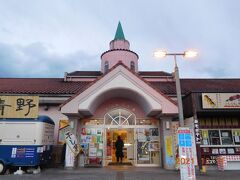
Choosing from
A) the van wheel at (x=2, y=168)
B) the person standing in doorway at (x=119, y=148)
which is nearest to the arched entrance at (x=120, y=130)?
the person standing in doorway at (x=119, y=148)

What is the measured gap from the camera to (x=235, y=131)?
14195 millimetres

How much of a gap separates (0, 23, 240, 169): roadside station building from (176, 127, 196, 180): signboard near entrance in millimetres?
5055

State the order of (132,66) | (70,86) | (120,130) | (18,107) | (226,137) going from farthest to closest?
1. (132,66)
2. (70,86)
3. (120,130)
4. (226,137)
5. (18,107)

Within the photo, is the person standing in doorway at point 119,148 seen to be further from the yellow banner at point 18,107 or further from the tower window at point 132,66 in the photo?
the tower window at point 132,66

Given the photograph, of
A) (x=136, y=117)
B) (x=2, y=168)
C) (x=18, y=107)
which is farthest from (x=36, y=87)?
(x=136, y=117)

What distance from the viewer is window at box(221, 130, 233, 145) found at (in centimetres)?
1402

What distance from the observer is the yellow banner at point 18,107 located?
11.9m

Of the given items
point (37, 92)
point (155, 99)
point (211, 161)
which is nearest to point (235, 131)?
point (211, 161)

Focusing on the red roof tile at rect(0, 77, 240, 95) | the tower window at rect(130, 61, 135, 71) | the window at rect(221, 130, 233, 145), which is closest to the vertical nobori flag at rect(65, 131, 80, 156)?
the red roof tile at rect(0, 77, 240, 95)

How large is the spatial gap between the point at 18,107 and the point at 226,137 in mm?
13382

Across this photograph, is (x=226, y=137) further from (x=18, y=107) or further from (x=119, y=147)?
(x=18, y=107)

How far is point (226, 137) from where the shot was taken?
1413cm

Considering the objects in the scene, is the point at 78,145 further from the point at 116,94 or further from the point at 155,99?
the point at 155,99

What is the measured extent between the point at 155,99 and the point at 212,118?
15.7 ft
